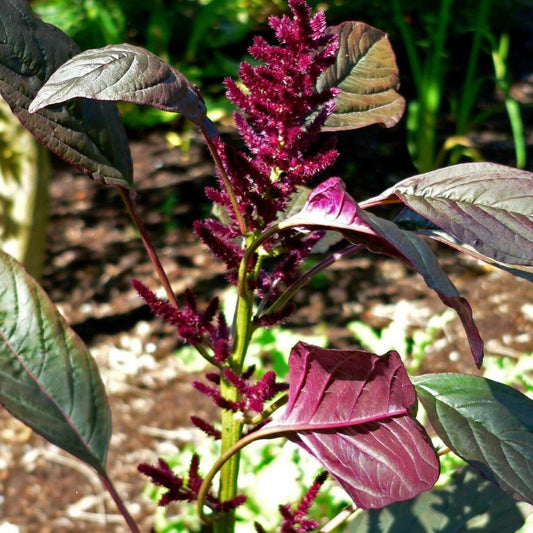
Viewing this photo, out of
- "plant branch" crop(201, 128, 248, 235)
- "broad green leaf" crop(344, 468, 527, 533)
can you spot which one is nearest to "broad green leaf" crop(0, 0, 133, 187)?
"plant branch" crop(201, 128, 248, 235)

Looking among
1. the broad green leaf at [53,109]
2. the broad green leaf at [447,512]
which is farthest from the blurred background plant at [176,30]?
the broad green leaf at [53,109]

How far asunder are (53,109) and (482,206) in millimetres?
414

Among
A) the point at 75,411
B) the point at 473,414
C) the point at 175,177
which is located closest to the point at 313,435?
the point at 473,414

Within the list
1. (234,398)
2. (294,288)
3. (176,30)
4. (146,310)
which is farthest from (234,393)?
(176,30)

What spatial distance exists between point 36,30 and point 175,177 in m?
3.34

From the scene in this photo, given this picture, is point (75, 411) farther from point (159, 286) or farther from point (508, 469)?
point (159, 286)

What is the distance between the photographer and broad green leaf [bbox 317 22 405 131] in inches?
30.9

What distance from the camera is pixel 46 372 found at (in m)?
0.77

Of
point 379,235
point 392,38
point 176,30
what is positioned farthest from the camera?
point 392,38

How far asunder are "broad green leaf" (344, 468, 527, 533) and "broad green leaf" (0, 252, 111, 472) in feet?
1.37

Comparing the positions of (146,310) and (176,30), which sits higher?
(176,30)

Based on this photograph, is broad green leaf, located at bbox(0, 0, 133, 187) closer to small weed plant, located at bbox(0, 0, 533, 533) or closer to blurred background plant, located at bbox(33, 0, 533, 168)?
small weed plant, located at bbox(0, 0, 533, 533)

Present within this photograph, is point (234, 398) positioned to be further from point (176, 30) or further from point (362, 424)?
point (176, 30)

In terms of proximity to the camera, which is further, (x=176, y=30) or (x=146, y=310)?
(x=176, y=30)
